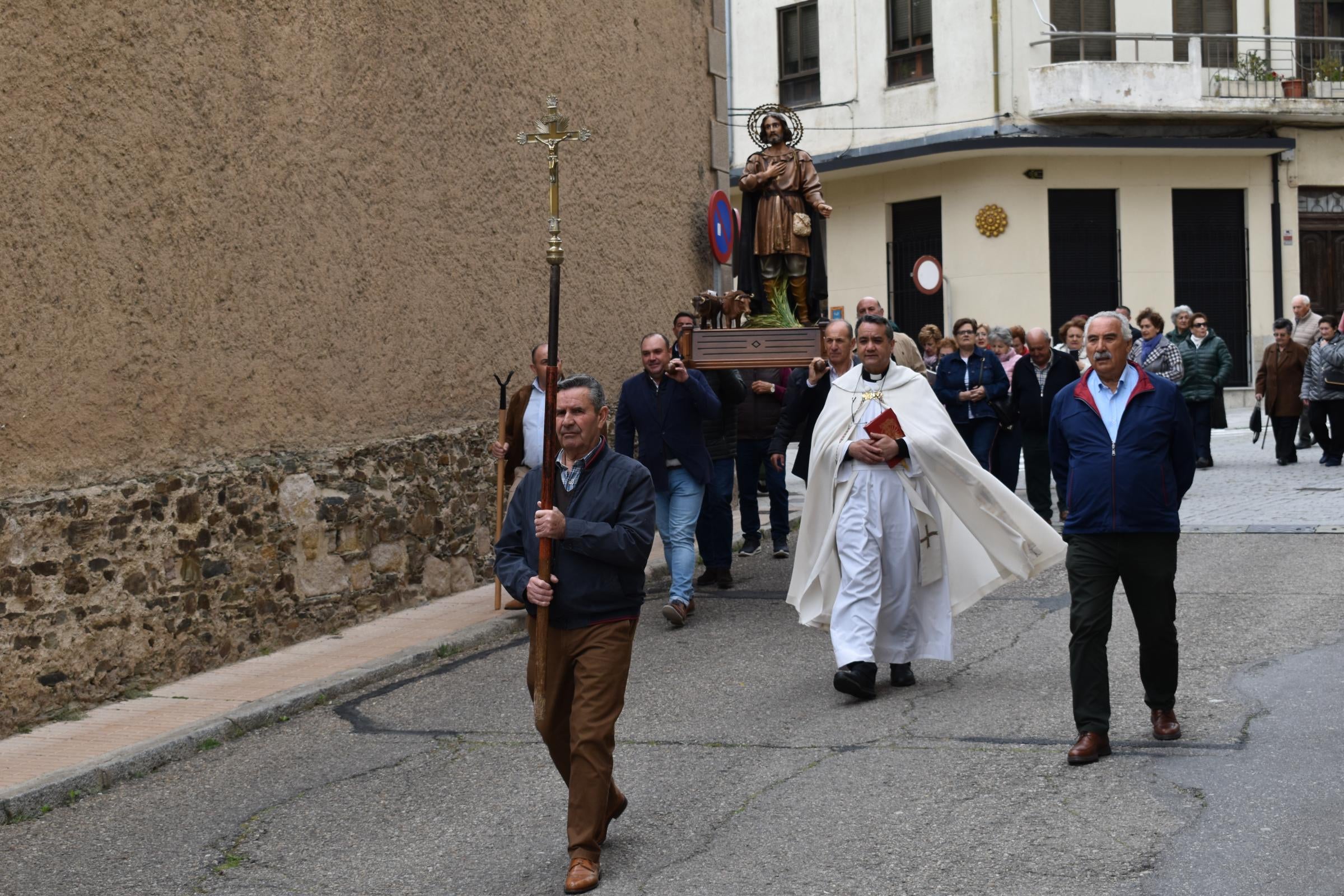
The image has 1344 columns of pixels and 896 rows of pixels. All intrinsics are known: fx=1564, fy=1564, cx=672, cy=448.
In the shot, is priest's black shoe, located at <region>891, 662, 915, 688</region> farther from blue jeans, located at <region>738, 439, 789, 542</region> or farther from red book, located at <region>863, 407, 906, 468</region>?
blue jeans, located at <region>738, 439, 789, 542</region>

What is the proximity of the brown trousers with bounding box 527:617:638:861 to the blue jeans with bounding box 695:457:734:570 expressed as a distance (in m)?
5.75

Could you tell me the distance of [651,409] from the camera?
10336mm

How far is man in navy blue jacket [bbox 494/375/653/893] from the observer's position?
519cm

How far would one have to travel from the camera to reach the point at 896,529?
7.96 meters

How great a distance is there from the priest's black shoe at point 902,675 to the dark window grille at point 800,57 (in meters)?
23.4

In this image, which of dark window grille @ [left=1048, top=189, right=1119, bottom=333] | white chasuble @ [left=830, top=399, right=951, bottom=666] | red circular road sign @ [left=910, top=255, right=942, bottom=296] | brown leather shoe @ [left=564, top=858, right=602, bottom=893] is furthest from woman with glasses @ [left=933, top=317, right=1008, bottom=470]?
dark window grille @ [left=1048, top=189, right=1119, bottom=333]

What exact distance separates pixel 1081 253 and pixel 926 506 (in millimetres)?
21519

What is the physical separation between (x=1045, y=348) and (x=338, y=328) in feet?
21.3

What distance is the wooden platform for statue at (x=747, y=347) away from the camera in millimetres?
11672

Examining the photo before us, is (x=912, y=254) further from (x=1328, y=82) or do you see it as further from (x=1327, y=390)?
(x=1327, y=390)

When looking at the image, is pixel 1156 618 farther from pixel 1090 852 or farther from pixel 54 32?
pixel 54 32

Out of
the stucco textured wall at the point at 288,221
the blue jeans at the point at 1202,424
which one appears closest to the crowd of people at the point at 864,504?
the stucco textured wall at the point at 288,221

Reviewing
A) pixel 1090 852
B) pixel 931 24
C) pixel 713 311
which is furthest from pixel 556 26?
pixel 931 24

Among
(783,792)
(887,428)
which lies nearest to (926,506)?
(887,428)
